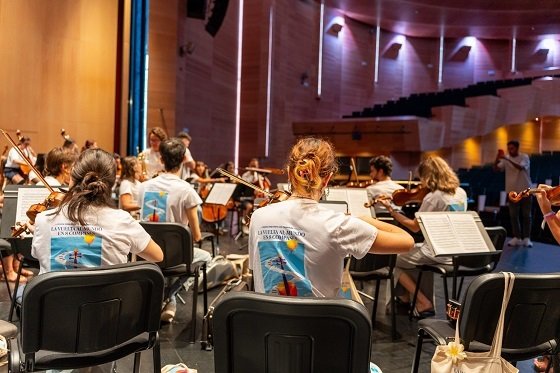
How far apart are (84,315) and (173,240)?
4.61 feet

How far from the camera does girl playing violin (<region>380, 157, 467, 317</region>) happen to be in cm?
387

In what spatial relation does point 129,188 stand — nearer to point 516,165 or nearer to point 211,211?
point 211,211

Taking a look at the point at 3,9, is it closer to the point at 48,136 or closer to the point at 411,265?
the point at 48,136

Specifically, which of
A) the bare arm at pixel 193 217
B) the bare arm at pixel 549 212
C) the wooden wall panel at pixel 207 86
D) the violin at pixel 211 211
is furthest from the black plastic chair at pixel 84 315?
the wooden wall panel at pixel 207 86

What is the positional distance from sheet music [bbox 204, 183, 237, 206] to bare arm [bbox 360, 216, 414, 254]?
158 inches

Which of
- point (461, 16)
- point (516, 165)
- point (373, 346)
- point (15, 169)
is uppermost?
point (461, 16)

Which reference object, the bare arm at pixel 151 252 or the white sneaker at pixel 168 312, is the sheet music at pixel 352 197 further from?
the bare arm at pixel 151 252

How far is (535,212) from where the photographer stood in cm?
861

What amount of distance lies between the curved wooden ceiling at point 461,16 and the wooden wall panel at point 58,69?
8.87 meters

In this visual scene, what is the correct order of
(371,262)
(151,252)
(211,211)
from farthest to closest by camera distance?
(211,211) < (371,262) < (151,252)

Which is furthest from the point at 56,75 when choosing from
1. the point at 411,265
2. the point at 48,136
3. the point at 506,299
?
the point at 506,299

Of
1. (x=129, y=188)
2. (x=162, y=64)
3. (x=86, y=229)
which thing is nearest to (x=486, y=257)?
(x=86, y=229)

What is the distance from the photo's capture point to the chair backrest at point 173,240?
10.3 ft

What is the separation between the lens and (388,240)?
1846 mm
